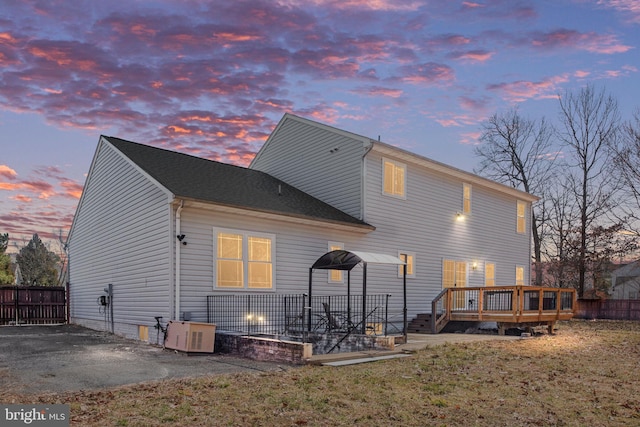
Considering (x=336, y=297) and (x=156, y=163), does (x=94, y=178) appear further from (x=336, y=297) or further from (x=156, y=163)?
(x=336, y=297)

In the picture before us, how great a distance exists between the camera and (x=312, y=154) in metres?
21.3

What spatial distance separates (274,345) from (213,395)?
12.2 feet

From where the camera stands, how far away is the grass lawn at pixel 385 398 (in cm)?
658

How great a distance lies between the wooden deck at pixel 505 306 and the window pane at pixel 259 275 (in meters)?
6.56

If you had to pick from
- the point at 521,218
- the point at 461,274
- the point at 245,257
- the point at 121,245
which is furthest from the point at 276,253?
the point at 521,218

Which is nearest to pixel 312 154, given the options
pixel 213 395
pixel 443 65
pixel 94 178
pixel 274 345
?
pixel 443 65

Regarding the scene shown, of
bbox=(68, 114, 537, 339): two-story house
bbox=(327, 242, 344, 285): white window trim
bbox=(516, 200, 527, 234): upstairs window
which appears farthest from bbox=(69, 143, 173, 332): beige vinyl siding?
bbox=(516, 200, 527, 234): upstairs window

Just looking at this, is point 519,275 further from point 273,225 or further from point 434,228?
point 273,225

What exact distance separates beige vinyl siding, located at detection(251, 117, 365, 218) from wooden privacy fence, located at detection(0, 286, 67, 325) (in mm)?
10258

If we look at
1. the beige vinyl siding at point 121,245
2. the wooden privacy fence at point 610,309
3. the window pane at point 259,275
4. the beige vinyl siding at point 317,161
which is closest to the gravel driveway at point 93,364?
the beige vinyl siding at point 121,245

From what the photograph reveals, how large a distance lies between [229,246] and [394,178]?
25.2 ft

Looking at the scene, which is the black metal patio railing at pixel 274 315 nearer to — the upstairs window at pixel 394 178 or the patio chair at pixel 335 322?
the patio chair at pixel 335 322

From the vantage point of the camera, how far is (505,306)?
73.7 ft

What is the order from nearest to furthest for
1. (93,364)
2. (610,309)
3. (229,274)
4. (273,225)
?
(93,364) < (229,274) < (273,225) < (610,309)
